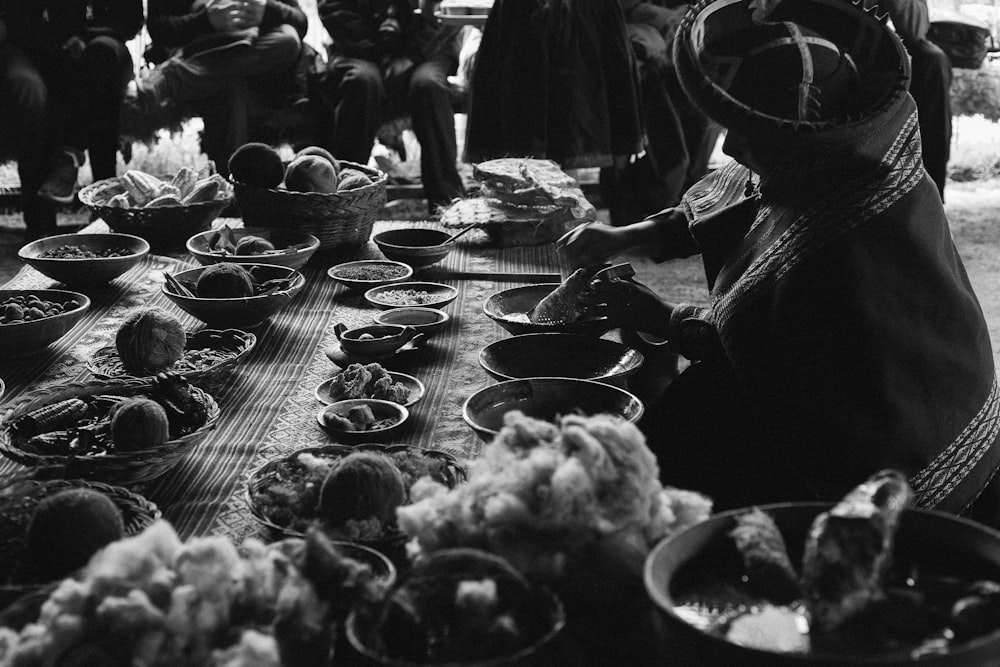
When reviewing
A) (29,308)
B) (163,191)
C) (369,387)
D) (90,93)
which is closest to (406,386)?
(369,387)

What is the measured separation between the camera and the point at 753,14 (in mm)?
1650

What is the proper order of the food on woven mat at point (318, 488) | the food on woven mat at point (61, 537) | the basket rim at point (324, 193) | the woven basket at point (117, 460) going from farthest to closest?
the basket rim at point (324, 193) < the woven basket at point (117, 460) < the food on woven mat at point (318, 488) < the food on woven mat at point (61, 537)

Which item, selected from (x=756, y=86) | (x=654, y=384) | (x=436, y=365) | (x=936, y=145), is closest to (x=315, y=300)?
(x=436, y=365)

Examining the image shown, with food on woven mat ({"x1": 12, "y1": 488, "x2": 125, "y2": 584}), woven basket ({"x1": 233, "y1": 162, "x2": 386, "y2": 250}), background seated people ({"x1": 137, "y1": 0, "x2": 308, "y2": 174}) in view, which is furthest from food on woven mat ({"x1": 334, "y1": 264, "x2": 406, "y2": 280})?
background seated people ({"x1": 137, "y1": 0, "x2": 308, "y2": 174})

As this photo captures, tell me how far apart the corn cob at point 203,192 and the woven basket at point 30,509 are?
1938 millimetres

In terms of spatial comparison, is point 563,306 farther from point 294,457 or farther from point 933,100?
point 933,100

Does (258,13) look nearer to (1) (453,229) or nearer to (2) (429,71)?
(2) (429,71)

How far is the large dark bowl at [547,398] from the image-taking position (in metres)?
1.66

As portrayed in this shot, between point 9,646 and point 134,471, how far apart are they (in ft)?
2.12

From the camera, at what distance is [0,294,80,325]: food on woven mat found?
217 centimetres

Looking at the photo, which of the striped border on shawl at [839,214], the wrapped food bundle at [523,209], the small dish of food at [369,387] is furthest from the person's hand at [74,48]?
the striped border on shawl at [839,214]

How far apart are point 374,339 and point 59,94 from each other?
4464 millimetres

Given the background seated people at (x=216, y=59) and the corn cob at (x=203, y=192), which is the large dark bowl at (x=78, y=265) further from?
the background seated people at (x=216, y=59)

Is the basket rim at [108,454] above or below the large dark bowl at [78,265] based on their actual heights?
above
